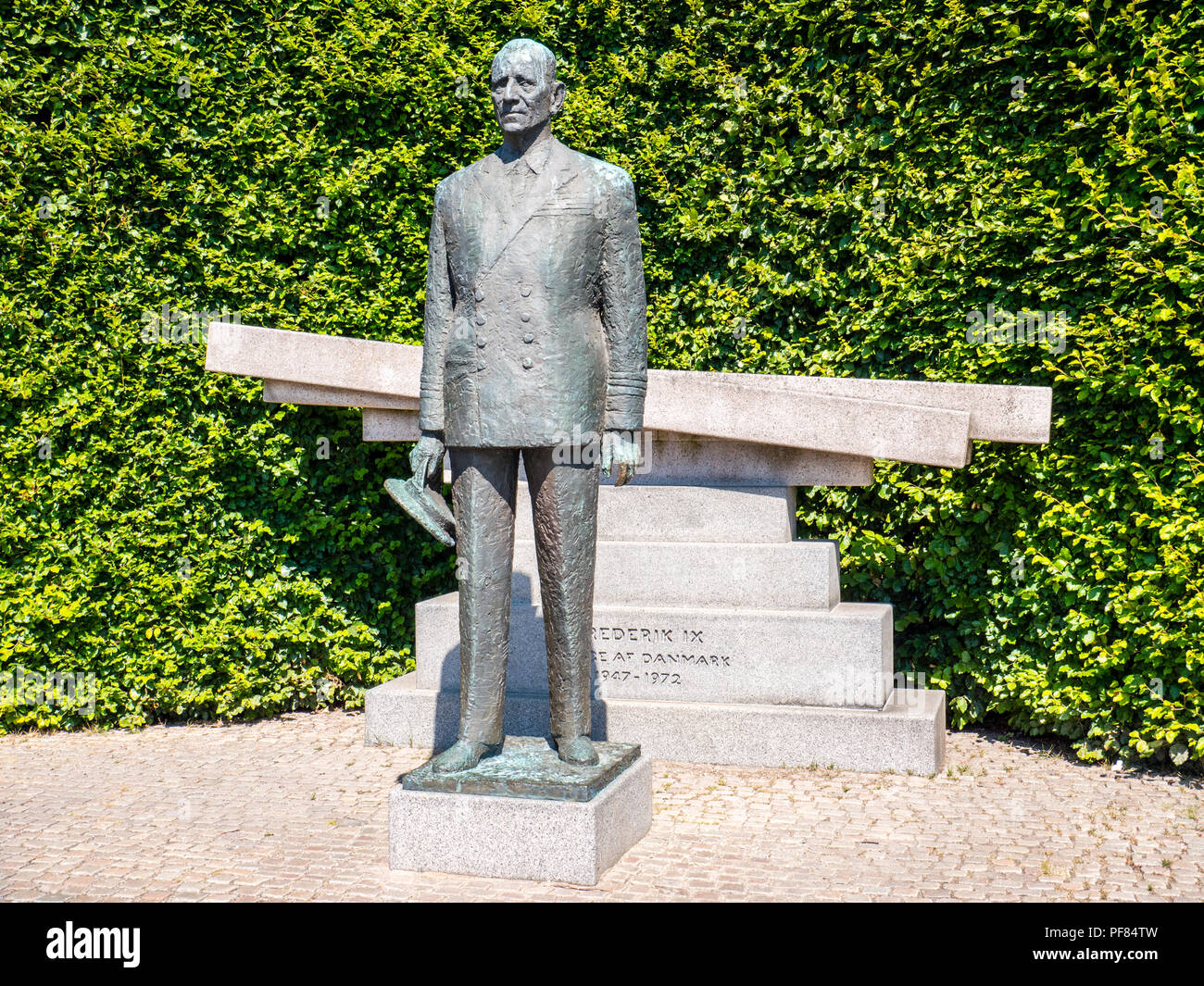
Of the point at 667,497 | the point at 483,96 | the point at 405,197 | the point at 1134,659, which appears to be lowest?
the point at 1134,659

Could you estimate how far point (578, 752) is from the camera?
4.81m

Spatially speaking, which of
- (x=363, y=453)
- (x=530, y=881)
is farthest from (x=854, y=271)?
(x=530, y=881)

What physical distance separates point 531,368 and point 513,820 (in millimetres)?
1785

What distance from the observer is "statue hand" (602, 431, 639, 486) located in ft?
15.4

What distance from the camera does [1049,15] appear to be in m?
6.59

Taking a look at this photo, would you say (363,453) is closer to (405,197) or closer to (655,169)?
(405,197)

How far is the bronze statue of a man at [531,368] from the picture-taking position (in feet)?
14.9

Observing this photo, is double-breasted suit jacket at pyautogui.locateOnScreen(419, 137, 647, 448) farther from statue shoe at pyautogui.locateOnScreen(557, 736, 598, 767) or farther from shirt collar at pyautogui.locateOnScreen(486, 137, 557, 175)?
statue shoe at pyautogui.locateOnScreen(557, 736, 598, 767)

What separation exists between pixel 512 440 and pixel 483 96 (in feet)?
13.7

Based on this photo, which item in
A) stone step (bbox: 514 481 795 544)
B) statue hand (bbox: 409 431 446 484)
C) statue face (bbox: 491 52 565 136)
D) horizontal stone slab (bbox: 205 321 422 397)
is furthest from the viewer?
horizontal stone slab (bbox: 205 321 422 397)

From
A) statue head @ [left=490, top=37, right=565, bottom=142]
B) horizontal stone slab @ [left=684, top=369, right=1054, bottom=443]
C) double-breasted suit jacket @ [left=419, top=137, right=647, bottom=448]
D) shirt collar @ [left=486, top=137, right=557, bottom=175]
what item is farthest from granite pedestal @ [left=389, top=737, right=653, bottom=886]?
horizontal stone slab @ [left=684, top=369, right=1054, bottom=443]

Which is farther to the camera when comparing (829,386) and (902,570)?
(902,570)

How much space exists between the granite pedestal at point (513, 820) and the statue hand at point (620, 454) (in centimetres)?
121

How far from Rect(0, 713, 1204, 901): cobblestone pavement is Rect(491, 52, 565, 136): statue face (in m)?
3.01
